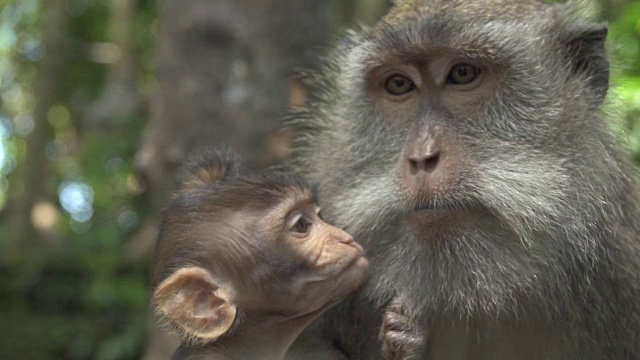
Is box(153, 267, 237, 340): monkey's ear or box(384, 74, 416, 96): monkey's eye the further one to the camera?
box(384, 74, 416, 96): monkey's eye

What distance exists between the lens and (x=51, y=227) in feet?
47.2

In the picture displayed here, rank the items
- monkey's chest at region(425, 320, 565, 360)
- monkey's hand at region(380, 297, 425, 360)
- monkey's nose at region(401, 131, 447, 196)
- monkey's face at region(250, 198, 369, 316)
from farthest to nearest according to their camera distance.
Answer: monkey's chest at region(425, 320, 565, 360) < monkey's face at region(250, 198, 369, 316) < monkey's hand at region(380, 297, 425, 360) < monkey's nose at region(401, 131, 447, 196)

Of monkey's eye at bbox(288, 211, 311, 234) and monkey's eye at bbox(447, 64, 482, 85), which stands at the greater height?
monkey's eye at bbox(447, 64, 482, 85)

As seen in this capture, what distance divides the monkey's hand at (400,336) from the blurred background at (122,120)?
1322 mm

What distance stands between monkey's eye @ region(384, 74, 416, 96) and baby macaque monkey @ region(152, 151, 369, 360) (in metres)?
0.56

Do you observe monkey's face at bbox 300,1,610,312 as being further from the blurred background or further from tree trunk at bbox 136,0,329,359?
tree trunk at bbox 136,0,329,359

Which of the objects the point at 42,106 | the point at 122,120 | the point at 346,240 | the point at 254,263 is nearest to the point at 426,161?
the point at 346,240

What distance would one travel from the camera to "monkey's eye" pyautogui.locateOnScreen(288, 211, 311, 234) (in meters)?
3.87

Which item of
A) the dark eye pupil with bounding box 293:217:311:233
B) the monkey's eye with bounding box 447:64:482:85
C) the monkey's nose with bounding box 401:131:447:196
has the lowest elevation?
the dark eye pupil with bounding box 293:217:311:233

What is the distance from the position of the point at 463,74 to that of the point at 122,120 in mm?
10138

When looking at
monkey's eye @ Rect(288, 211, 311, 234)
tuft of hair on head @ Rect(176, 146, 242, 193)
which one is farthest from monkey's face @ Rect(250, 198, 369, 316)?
tuft of hair on head @ Rect(176, 146, 242, 193)

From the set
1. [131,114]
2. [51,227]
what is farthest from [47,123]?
[51,227]

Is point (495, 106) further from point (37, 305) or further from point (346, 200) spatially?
point (37, 305)

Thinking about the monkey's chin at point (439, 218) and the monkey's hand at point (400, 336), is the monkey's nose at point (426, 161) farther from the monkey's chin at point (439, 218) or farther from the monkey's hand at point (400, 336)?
the monkey's hand at point (400, 336)
